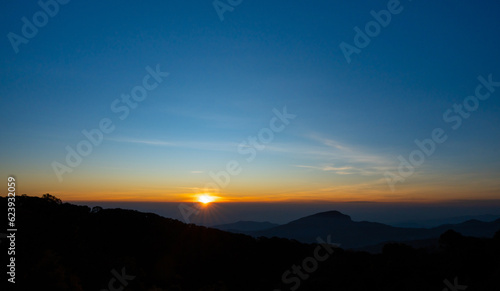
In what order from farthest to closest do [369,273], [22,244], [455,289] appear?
[369,273]
[22,244]
[455,289]

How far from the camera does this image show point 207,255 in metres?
28.2

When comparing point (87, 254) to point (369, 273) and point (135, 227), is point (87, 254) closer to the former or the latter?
point (135, 227)

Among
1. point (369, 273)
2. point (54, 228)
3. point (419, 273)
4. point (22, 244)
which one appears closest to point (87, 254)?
point (54, 228)

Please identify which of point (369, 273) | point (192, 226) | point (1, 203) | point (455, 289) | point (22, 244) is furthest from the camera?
point (192, 226)

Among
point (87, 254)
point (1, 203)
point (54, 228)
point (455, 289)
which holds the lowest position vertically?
point (455, 289)

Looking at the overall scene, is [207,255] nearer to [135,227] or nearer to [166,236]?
[166,236]

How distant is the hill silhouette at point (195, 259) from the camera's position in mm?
17877

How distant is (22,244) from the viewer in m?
18.6

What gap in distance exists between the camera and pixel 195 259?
27609 millimetres

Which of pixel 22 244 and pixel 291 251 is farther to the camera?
pixel 291 251

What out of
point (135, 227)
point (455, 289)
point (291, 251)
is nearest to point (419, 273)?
point (455, 289)

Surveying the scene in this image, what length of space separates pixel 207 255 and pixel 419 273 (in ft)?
53.8

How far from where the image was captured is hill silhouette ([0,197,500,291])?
17.9m

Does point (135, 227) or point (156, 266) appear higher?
point (135, 227)
